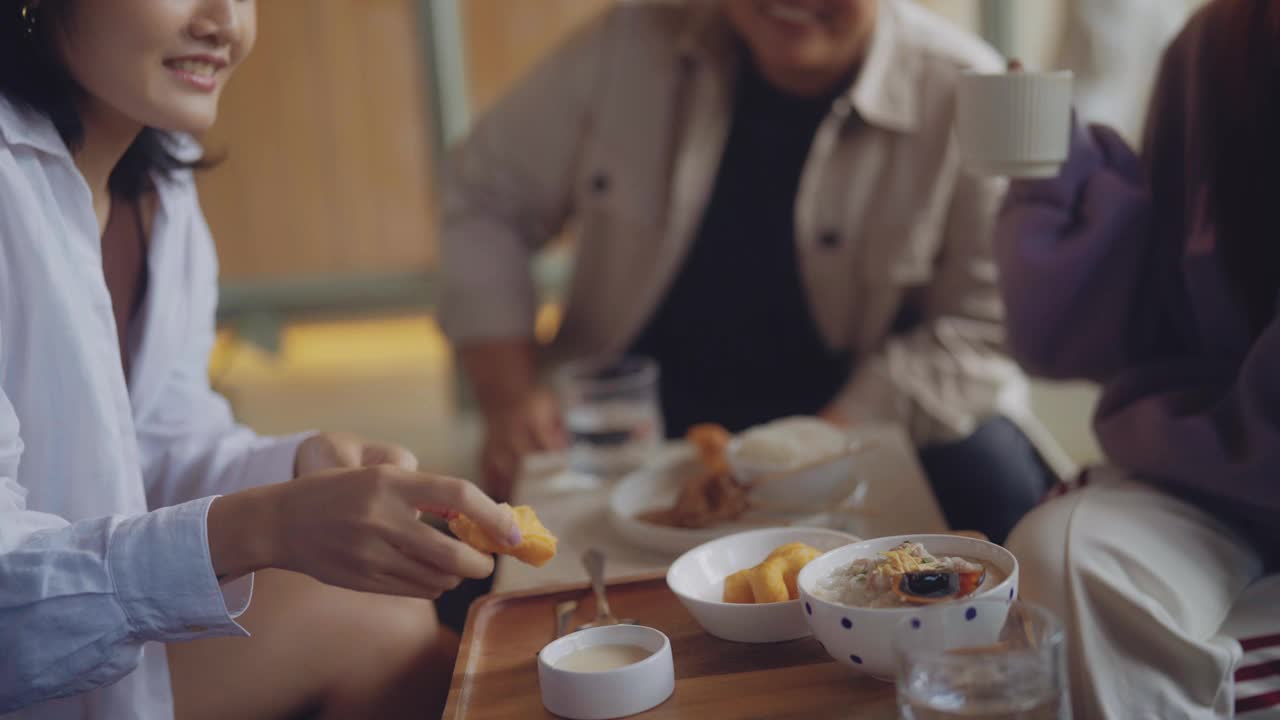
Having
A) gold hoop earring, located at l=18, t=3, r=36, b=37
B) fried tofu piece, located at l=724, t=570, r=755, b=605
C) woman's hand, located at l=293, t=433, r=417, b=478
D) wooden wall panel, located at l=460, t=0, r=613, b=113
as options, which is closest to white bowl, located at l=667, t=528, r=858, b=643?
fried tofu piece, located at l=724, t=570, r=755, b=605

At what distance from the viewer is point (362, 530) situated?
903mm

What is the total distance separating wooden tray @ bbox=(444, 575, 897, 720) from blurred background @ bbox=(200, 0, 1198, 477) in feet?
5.53

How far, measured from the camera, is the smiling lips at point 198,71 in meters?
1.14

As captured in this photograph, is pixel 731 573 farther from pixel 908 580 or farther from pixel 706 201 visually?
pixel 706 201

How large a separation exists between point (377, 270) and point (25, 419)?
2042 mm

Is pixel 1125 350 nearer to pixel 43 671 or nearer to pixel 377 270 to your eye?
pixel 43 671

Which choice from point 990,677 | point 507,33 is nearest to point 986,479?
point 990,677

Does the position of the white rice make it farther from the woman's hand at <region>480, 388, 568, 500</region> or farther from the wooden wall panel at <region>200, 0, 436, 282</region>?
the wooden wall panel at <region>200, 0, 436, 282</region>

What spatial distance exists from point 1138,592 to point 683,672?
41 centimetres

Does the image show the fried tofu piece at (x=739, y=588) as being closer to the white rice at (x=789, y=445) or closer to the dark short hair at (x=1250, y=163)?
the white rice at (x=789, y=445)

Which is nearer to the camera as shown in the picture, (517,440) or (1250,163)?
(1250,163)

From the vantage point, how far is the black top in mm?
2066

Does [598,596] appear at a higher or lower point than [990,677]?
lower

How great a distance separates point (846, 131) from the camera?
6.56ft
